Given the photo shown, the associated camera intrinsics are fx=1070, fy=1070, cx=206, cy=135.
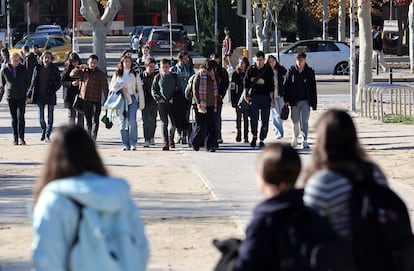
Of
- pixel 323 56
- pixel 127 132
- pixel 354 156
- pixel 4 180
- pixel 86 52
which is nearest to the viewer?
pixel 354 156

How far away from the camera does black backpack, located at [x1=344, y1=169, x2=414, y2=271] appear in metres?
5.11

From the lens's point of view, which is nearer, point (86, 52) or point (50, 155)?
point (50, 155)

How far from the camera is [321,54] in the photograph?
4028 centimetres

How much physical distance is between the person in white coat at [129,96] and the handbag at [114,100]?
0.30 feet

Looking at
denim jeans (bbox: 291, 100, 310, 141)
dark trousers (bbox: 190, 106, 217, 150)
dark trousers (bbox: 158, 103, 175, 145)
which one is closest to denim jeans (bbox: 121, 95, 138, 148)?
dark trousers (bbox: 158, 103, 175, 145)

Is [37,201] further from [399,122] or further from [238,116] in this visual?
[399,122]

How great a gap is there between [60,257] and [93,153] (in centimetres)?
52

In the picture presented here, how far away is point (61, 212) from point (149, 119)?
14.8 m

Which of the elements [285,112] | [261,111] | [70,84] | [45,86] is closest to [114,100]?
[70,84]

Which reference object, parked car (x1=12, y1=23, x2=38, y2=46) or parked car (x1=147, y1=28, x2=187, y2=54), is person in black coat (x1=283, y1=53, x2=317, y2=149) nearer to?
parked car (x1=147, y1=28, x2=187, y2=54)

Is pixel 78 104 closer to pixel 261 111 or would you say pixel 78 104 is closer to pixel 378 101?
pixel 261 111

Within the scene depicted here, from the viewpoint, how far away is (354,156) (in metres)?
5.37

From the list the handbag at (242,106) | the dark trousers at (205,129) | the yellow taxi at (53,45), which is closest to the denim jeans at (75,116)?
the dark trousers at (205,129)

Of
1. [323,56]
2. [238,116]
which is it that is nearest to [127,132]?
[238,116]
